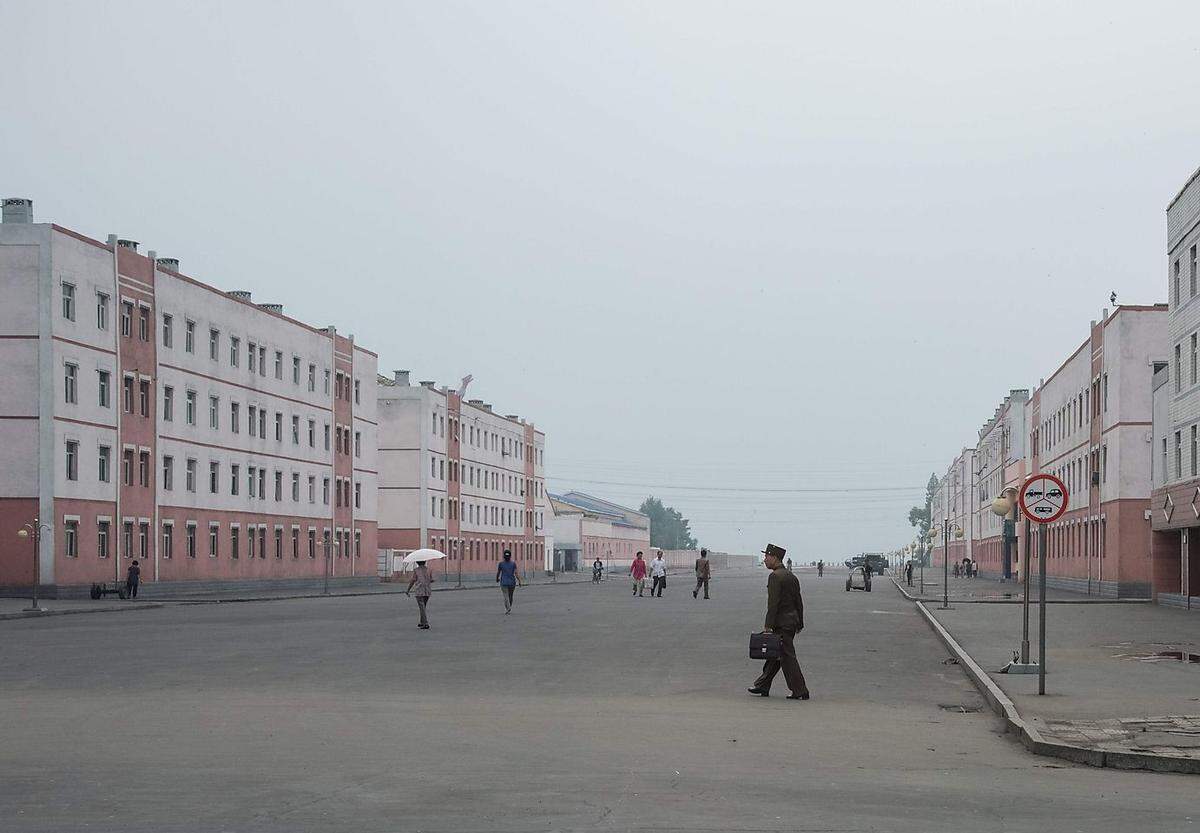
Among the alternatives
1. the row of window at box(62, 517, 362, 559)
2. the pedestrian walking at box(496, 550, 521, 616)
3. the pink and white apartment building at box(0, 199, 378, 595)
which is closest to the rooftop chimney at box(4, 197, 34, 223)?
the pink and white apartment building at box(0, 199, 378, 595)

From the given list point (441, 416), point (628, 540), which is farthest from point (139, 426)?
point (628, 540)

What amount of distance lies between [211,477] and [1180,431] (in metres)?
42.3

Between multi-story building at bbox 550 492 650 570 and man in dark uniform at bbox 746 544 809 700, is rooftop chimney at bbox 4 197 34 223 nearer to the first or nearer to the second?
man in dark uniform at bbox 746 544 809 700

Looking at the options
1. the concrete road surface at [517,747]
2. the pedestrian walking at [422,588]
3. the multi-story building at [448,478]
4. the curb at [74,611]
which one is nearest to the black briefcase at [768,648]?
the concrete road surface at [517,747]

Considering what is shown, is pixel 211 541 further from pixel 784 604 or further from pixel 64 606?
pixel 784 604

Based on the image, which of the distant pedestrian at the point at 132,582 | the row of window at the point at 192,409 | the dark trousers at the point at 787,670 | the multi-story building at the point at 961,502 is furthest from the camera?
the multi-story building at the point at 961,502

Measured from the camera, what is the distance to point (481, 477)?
121 metres

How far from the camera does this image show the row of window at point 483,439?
10981 cm

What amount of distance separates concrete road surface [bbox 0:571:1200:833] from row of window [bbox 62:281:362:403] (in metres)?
35.1

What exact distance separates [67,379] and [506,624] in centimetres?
2858

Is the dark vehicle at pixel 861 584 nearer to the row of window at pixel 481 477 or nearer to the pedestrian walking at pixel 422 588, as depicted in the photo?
the row of window at pixel 481 477

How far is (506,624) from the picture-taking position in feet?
119

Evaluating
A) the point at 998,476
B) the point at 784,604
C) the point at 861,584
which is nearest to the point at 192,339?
the point at 861,584

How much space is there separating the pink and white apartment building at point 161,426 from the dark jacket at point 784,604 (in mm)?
42998
